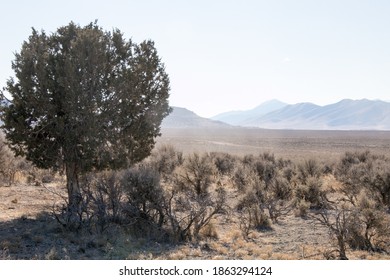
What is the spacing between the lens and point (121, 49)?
13.7 metres

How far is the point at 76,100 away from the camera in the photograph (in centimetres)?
1234

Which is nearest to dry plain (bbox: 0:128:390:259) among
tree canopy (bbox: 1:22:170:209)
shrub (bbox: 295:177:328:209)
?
tree canopy (bbox: 1:22:170:209)

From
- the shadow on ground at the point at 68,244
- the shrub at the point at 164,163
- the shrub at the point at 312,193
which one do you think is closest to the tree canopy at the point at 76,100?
the shadow on ground at the point at 68,244

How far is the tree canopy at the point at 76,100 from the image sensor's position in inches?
486

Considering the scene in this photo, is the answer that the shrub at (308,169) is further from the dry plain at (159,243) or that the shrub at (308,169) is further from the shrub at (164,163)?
the dry plain at (159,243)

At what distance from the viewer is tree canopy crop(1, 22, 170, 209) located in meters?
12.3

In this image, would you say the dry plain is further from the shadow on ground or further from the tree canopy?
the tree canopy

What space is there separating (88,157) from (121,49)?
12.0 ft

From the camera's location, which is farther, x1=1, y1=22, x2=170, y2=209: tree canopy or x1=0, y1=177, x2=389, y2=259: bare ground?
x1=1, y1=22, x2=170, y2=209: tree canopy

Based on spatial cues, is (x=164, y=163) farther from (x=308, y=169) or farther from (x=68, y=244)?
(x=68, y=244)

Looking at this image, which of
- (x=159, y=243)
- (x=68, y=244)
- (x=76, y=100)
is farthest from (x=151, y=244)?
(x=76, y=100)

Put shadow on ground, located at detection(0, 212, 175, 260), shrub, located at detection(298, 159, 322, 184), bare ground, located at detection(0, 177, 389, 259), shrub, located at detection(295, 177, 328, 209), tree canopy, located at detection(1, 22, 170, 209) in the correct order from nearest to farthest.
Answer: shadow on ground, located at detection(0, 212, 175, 260), bare ground, located at detection(0, 177, 389, 259), tree canopy, located at detection(1, 22, 170, 209), shrub, located at detection(295, 177, 328, 209), shrub, located at detection(298, 159, 322, 184)

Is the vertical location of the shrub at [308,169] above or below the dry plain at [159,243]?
above

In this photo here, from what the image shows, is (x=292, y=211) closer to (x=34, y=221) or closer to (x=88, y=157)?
(x=88, y=157)
